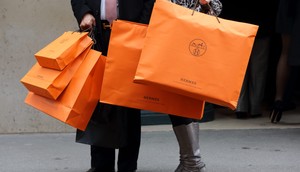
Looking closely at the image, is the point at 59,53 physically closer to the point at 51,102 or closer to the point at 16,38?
the point at 51,102

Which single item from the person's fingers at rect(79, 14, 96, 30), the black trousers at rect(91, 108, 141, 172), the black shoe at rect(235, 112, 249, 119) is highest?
the person's fingers at rect(79, 14, 96, 30)

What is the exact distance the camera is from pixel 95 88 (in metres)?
3.76

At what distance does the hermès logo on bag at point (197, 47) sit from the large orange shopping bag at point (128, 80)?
362 mm

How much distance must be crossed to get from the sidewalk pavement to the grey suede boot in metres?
0.60

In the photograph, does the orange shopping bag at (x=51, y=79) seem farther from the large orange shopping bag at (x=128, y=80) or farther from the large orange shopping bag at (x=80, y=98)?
the large orange shopping bag at (x=128, y=80)

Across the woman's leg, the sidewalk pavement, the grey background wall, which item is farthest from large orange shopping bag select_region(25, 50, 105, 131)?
the grey background wall

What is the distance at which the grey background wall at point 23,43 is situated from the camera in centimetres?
569

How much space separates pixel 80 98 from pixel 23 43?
90.9 inches

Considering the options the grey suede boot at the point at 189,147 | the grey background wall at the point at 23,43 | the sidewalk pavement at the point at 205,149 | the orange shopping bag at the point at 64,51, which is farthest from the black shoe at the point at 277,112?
the orange shopping bag at the point at 64,51

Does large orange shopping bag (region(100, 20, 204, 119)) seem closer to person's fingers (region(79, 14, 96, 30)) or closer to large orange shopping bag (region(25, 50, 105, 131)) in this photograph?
large orange shopping bag (region(25, 50, 105, 131))

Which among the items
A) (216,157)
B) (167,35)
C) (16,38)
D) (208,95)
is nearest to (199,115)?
(208,95)

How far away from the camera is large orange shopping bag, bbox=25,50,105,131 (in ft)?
11.9

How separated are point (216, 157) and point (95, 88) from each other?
1.67 meters

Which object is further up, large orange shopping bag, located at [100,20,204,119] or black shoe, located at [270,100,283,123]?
large orange shopping bag, located at [100,20,204,119]
